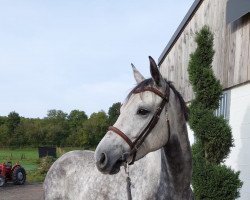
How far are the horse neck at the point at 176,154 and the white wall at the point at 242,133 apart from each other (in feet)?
14.0

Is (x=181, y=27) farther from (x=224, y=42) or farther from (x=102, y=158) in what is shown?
(x=102, y=158)

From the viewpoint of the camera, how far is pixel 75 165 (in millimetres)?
5055

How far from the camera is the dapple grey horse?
3098 mm

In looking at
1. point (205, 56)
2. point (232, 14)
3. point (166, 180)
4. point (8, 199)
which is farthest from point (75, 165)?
point (8, 199)

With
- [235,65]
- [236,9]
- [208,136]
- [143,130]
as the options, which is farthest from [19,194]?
[143,130]

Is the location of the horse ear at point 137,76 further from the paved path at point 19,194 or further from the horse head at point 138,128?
the paved path at point 19,194

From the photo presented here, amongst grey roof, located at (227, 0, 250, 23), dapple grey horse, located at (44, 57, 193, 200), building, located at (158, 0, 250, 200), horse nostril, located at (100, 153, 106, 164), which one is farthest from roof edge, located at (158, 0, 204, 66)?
horse nostril, located at (100, 153, 106, 164)

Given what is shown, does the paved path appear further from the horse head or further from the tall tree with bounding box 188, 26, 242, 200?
the horse head

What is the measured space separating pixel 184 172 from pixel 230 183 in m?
3.87

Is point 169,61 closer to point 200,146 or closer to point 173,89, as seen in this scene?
point 200,146

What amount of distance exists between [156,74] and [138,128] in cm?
47

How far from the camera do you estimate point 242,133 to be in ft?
25.2

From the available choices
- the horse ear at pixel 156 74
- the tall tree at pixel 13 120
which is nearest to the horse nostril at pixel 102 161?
the horse ear at pixel 156 74

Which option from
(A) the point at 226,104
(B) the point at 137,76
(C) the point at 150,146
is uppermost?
(A) the point at 226,104
